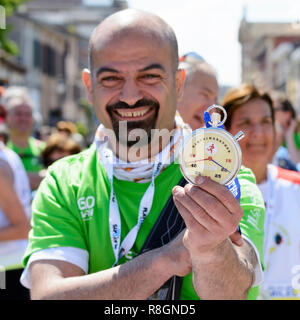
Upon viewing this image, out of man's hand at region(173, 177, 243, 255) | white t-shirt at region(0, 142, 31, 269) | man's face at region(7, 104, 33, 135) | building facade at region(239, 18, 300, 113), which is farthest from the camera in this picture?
building facade at region(239, 18, 300, 113)

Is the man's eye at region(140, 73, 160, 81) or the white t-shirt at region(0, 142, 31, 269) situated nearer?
the man's eye at region(140, 73, 160, 81)

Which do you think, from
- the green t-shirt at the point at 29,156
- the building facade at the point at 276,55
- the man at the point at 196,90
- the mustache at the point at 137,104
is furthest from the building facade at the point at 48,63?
the mustache at the point at 137,104

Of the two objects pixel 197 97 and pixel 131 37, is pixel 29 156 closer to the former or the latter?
pixel 197 97

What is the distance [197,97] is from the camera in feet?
10.6

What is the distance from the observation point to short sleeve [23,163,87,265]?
1968mm

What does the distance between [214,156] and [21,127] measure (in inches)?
172

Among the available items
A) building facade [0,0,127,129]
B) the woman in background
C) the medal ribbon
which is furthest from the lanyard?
building facade [0,0,127,129]

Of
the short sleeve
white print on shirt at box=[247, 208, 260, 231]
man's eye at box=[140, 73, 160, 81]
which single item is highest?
man's eye at box=[140, 73, 160, 81]

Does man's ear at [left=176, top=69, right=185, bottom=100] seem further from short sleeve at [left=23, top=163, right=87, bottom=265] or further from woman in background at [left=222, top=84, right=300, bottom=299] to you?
woman in background at [left=222, top=84, right=300, bottom=299]

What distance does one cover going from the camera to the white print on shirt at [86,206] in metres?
2.02

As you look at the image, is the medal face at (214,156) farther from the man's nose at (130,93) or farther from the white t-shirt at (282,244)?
the white t-shirt at (282,244)

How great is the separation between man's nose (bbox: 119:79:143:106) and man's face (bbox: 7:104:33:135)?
3879 mm

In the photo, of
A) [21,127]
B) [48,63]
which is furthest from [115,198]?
[48,63]
